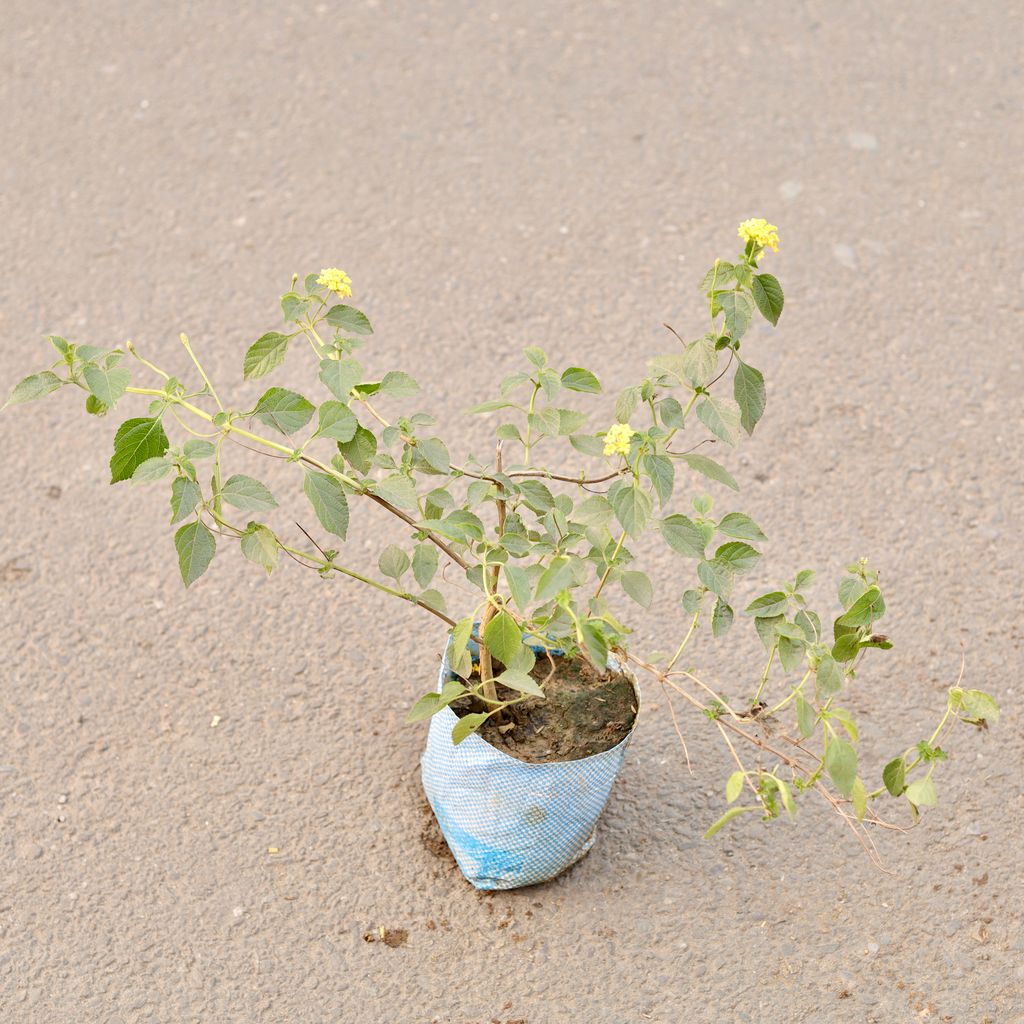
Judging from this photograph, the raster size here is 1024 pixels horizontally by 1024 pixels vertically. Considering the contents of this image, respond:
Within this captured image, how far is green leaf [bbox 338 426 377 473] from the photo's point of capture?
6.99ft

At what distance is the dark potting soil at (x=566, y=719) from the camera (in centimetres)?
238

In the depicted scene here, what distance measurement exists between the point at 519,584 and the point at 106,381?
69 cm

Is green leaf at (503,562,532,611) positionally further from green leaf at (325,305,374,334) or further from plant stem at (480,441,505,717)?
green leaf at (325,305,374,334)

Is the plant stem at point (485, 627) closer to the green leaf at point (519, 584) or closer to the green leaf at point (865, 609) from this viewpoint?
the green leaf at point (519, 584)

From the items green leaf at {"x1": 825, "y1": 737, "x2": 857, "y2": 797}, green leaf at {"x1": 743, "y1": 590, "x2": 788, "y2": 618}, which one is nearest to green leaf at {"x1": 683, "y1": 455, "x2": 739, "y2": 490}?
green leaf at {"x1": 743, "y1": 590, "x2": 788, "y2": 618}

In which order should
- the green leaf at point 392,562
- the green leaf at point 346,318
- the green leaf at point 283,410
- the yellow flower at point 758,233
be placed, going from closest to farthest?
the yellow flower at point 758,233, the green leaf at point 283,410, the green leaf at point 346,318, the green leaf at point 392,562

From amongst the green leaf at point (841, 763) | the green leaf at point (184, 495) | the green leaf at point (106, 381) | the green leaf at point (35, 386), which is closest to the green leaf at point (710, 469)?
the green leaf at point (841, 763)

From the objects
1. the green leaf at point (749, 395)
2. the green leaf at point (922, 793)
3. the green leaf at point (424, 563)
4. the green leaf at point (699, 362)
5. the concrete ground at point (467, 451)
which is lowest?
the concrete ground at point (467, 451)

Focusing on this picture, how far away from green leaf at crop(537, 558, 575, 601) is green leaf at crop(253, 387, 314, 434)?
41 centimetres

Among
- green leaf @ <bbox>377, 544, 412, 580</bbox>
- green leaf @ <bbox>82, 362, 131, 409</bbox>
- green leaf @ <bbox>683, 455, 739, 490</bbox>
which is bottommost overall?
green leaf @ <bbox>377, 544, 412, 580</bbox>

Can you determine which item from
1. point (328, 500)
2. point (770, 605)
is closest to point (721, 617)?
point (770, 605)

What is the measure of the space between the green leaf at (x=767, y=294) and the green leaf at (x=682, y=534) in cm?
33

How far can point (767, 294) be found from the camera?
1977 mm

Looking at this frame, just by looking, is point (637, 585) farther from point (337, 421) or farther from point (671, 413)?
point (337, 421)
